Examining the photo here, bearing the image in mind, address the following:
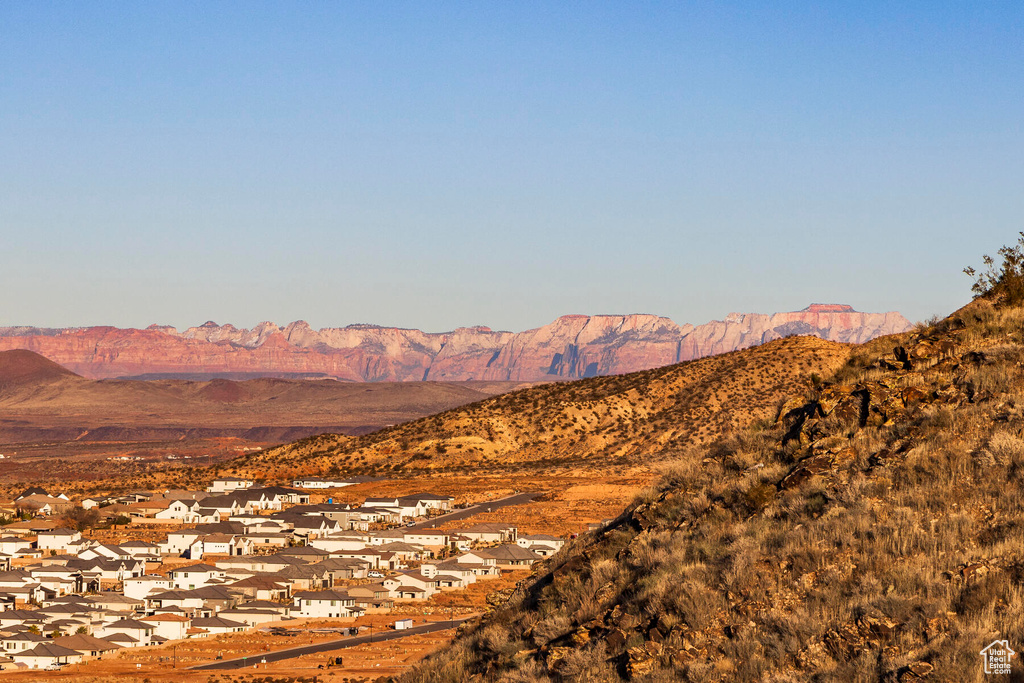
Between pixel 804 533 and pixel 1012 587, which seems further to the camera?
pixel 804 533

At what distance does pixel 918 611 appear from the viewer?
45.0ft

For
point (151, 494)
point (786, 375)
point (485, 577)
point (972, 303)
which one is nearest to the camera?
point (972, 303)

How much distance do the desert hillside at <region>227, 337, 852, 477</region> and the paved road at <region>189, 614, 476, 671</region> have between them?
64654mm

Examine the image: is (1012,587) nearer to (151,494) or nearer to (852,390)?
(852,390)

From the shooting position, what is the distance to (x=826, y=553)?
15.7m

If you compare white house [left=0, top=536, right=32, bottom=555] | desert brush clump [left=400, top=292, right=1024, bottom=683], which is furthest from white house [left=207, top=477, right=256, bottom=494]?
desert brush clump [left=400, top=292, right=1024, bottom=683]

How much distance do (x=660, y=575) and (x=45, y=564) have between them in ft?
251

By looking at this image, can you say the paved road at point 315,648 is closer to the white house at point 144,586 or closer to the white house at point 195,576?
the white house at point 144,586

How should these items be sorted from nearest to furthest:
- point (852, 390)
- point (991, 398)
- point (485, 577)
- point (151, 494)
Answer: point (991, 398)
point (852, 390)
point (485, 577)
point (151, 494)

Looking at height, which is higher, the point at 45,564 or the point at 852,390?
the point at 852,390

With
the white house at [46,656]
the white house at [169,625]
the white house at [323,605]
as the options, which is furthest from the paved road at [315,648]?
the white house at [169,625]

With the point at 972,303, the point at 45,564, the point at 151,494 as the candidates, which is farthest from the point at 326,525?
the point at 972,303

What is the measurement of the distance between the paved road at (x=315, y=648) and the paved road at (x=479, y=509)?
38.6 m

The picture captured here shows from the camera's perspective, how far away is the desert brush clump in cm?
1381
